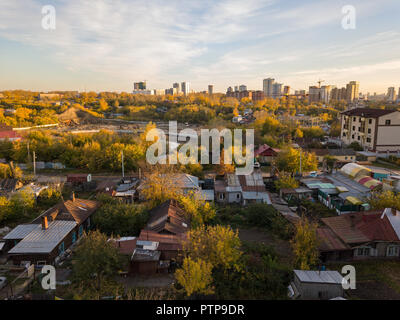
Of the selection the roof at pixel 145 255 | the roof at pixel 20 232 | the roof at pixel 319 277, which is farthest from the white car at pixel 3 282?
the roof at pixel 319 277

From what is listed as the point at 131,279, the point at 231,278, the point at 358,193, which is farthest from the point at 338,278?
the point at 358,193

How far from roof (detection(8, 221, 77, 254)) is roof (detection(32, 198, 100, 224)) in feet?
1.02

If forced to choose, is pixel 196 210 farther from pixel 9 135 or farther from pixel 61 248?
pixel 9 135

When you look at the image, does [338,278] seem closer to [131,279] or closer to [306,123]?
[131,279]

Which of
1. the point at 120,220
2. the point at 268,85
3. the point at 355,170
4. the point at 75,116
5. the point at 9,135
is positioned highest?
the point at 268,85

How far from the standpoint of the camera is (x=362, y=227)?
955 cm

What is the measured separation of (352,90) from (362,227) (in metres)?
79.3

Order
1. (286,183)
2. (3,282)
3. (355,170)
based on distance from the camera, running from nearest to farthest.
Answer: (3,282) → (286,183) → (355,170)

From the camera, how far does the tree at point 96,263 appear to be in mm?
6934

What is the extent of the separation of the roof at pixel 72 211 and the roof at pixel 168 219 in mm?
2456

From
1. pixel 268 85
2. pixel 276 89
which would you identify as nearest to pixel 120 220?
pixel 276 89

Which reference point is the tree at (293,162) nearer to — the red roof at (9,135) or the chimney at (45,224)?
the chimney at (45,224)
